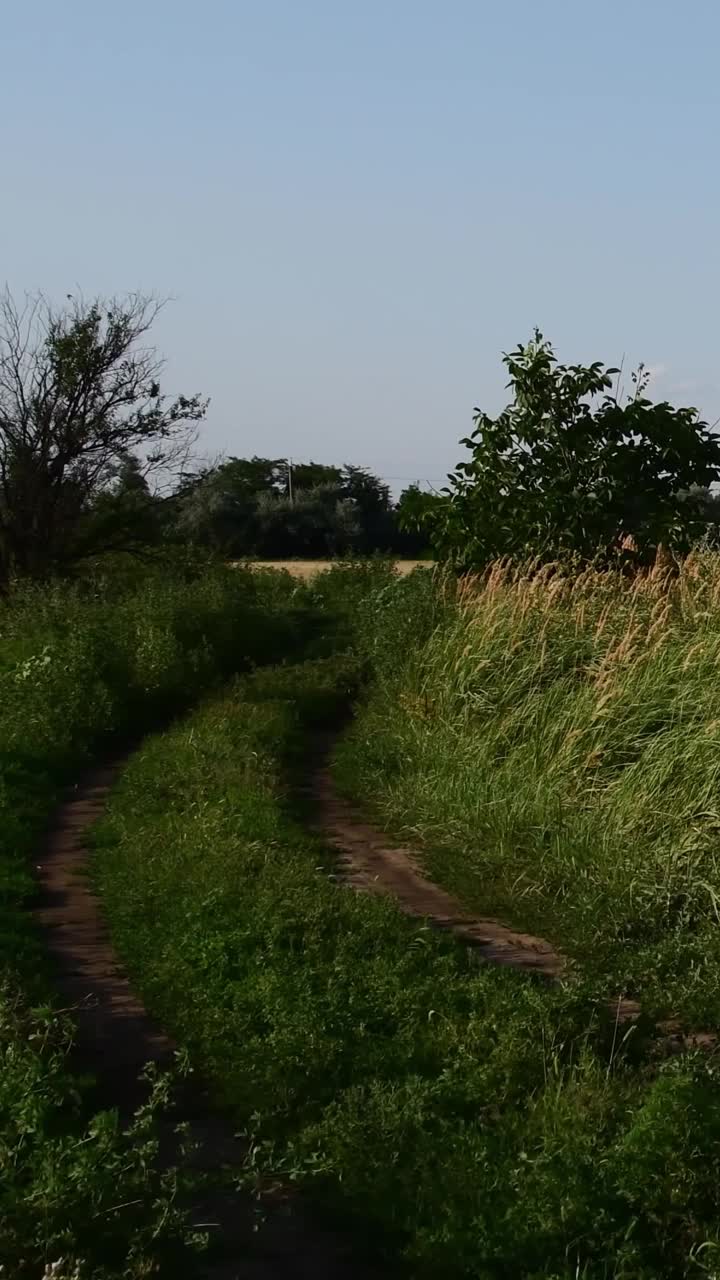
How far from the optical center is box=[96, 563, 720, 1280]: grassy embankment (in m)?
4.49

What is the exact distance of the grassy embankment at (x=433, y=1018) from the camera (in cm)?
449

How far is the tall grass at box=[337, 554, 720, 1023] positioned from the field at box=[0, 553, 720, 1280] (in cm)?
3

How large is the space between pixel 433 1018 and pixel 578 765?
3.41 m

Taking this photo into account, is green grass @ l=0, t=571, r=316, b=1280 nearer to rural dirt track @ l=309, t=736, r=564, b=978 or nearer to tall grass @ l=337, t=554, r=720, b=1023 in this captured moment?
rural dirt track @ l=309, t=736, r=564, b=978

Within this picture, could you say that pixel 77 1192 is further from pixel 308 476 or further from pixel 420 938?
pixel 308 476

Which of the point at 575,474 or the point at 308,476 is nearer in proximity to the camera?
the point at 575,474

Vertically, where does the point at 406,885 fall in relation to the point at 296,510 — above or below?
below

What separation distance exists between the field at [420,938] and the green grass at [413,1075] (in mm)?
15

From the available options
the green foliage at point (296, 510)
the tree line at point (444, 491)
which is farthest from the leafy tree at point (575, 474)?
the green foliage at point (296, 510)

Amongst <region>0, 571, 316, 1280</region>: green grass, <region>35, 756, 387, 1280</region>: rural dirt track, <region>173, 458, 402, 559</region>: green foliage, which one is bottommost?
<region>35, 756, 387, 1280</region>: rural dirt track

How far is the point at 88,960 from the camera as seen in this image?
23.9ft

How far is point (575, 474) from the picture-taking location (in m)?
14.9

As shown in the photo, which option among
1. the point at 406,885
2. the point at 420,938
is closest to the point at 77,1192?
the point at 420,938

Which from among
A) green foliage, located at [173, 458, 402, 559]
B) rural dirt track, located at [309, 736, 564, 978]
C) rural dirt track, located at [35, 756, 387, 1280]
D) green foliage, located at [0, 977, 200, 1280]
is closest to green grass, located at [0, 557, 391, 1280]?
green foliage, located at [0, 977, 200, 1280]
